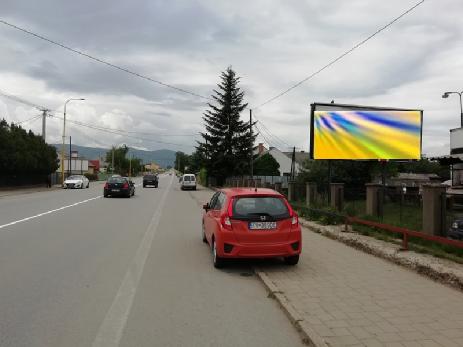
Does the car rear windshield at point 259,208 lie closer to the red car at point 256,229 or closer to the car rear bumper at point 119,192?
the red car at point 256,229

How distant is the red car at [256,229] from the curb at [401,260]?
1.86 m

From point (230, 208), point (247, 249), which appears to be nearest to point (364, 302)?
point (247, 249)

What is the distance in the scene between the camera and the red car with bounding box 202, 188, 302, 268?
Answer: 8531mm

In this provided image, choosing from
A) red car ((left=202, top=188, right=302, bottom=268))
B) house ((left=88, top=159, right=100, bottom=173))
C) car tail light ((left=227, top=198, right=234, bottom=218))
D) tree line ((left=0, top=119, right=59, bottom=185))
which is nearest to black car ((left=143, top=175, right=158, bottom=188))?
tree line ((left=0, top=119, right=59, bottom=185))

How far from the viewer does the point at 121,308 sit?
237 inches

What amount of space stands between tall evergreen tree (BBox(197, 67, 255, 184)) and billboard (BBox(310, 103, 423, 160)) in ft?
112

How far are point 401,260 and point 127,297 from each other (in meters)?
4.98

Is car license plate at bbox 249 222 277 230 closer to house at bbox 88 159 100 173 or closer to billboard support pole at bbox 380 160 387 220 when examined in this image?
billboard support pole at bbox 380 160 387 220

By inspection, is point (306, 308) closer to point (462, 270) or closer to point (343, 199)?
point (462, 270)

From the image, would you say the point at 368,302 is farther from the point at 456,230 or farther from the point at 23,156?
the point at 23,156

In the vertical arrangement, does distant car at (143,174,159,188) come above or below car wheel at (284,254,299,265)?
above

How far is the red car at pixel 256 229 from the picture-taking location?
28.0 feet

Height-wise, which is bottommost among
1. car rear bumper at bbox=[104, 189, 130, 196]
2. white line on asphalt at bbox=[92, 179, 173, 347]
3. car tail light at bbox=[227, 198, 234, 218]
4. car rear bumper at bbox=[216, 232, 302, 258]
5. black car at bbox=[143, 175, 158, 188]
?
white line on asphalt at bbox=[92, 179, 173, 347]

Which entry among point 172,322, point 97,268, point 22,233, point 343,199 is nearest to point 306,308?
point 172,322
